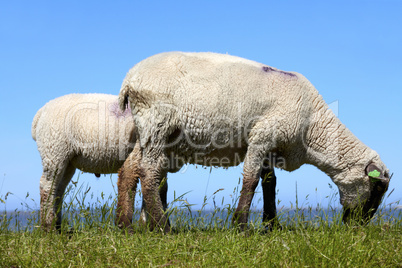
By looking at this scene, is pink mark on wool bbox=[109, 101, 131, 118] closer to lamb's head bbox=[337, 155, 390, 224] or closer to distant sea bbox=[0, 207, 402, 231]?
distant sea bbox=[0, 207, 402, 231]

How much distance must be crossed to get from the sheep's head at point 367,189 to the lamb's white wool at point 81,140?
11.2 ft

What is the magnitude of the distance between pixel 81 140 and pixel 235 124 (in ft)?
8.23

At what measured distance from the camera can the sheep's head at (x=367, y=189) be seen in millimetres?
6590

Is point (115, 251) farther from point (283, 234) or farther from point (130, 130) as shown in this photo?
point (130, 130)

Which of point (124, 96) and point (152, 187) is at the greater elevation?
point (124, 96)

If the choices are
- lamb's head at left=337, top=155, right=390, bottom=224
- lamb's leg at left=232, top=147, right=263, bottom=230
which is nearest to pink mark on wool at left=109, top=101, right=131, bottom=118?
lamb's leg at left=232, top=147, right=263, bottom=230

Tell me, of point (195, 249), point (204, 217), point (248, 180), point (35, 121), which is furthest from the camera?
point (35, 121)

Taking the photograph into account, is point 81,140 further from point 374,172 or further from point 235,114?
point 374,172

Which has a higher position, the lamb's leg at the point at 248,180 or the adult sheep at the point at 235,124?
the adult sheep at the point at 235,124

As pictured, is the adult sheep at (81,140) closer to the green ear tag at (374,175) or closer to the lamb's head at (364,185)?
the lamb's head at (364,185)

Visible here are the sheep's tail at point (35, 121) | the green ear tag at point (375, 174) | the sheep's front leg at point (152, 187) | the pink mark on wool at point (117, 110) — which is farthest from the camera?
the sheep's tail at point (35, 121)

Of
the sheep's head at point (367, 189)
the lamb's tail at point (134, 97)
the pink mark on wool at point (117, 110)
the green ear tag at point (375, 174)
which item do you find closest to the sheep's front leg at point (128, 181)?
the lamb's tail at point (134, 97)

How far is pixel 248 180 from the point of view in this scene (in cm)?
592

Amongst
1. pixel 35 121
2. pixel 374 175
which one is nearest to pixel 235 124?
pixel 374 175
